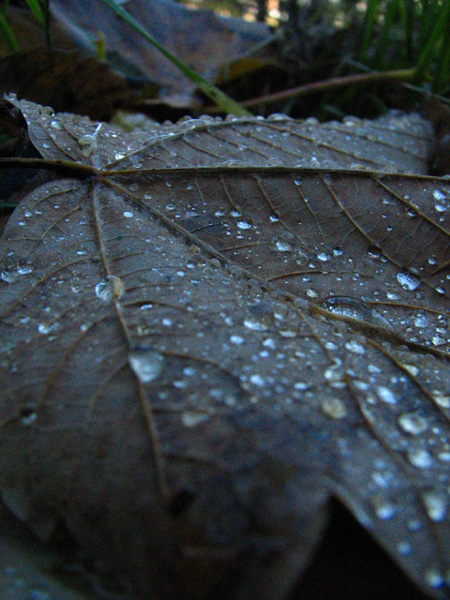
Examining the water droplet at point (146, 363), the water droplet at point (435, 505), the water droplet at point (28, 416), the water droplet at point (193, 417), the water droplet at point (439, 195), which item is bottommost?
the water droplet at point (28, 416)

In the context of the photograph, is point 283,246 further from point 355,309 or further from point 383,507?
point 383,507

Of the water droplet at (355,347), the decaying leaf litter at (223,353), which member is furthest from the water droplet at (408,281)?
the water droplet at (355,347)

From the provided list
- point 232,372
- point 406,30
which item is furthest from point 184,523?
point 406,30

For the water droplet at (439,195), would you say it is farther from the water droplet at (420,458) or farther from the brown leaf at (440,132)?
the water droplet at (420,458)

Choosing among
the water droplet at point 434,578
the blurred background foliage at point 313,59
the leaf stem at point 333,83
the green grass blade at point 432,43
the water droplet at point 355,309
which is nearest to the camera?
the water droplet at point 434,578

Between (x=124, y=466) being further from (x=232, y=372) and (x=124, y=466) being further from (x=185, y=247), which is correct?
(x=185, y=247)

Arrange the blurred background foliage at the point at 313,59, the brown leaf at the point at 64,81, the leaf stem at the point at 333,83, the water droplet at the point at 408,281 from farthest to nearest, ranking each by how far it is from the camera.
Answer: the leaf stem at the point at 333,83, the blurred background foliage at the point at 313,59, the brown leaf at the point at 64,81, the water droplet at the point at 408,281

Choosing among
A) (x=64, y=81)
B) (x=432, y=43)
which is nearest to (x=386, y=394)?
(x=64, y=81)
